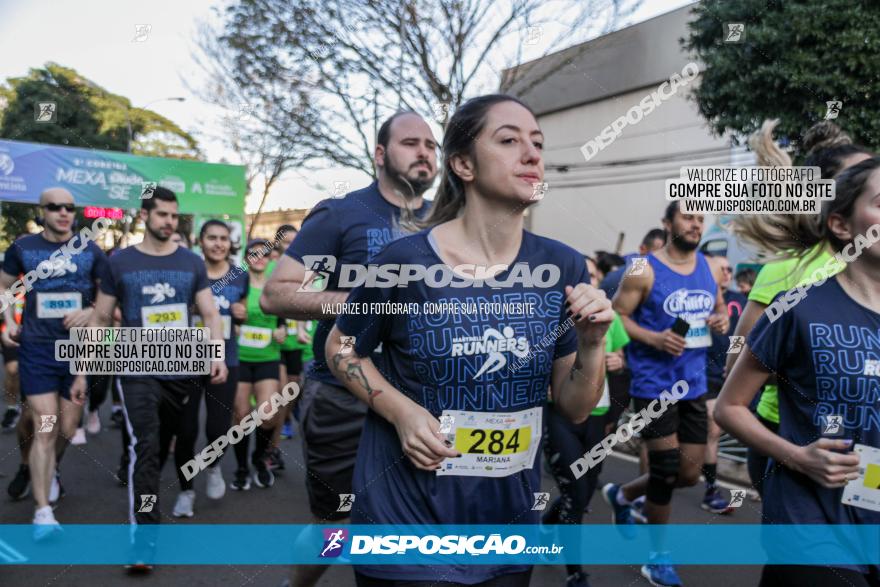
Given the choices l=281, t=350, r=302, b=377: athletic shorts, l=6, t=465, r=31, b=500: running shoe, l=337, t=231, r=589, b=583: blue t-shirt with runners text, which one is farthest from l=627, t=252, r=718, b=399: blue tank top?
l=6, t=465, r=31, b=500: running shoe

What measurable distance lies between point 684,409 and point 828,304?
239 centimetres

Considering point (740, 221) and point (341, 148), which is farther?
point (341, 148)

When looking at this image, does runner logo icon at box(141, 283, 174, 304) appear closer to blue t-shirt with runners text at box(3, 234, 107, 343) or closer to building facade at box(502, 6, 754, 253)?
blue t-shirt with runners text at box(3, 234, 107, 343)

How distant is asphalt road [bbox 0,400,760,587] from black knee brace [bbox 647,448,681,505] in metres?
0.48

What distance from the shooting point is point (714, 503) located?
18.1ft

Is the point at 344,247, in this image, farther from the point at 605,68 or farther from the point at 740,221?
the point at 605,68

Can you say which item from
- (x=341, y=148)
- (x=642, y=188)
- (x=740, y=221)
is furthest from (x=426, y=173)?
(x=642, y=188)

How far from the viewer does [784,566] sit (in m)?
2.03

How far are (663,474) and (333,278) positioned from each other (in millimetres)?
2171

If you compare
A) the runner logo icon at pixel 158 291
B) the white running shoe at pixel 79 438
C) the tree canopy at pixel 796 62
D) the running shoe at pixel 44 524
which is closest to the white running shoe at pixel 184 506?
the running shoe at pixel 44 524

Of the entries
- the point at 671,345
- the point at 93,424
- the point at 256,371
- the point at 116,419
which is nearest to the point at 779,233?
the point at 671,345

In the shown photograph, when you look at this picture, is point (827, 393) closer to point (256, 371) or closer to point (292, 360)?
point (256, 371)

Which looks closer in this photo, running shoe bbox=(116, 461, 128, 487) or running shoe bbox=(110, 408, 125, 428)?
running shoe bbox=(116, 461, 128, 487)

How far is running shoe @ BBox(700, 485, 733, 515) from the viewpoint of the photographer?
544 centimetres
